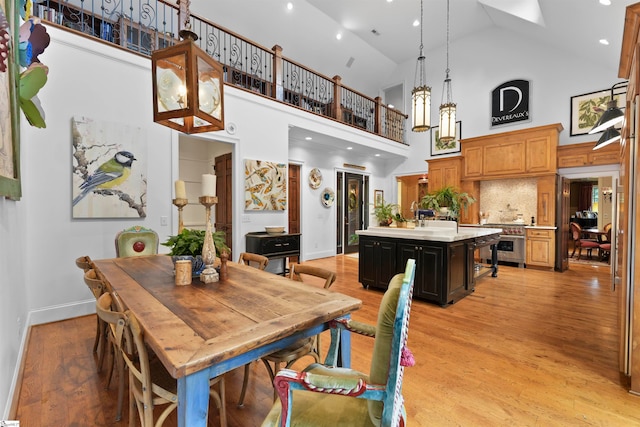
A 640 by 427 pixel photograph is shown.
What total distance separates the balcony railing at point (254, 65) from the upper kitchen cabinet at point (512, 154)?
217 cm

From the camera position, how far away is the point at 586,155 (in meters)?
5.70

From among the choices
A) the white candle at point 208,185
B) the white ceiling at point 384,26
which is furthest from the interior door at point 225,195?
the white candle at point 208,185

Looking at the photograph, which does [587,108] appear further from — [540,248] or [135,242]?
[135,242]

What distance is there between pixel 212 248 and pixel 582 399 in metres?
2.55

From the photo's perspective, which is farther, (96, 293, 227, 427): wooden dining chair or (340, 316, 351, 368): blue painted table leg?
(340, 316, 351, 368): blue painted table leg

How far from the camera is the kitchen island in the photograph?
3.61 m

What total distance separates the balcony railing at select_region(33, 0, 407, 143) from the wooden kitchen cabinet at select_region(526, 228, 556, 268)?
406 centimetres

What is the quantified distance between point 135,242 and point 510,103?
810 cm

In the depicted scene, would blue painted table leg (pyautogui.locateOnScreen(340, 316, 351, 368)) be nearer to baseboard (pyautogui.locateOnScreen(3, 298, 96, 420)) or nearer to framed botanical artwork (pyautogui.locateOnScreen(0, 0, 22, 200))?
framed botanical artwork (pyautogui.locateOnScreen(0, 0, 22, 200))

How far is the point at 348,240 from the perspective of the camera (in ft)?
27.1

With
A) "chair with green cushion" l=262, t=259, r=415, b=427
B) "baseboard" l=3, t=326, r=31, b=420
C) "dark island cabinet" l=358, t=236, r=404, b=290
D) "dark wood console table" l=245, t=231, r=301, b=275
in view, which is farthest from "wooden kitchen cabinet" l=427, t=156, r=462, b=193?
"baseboard" l=3, t=326, r=31, b=420

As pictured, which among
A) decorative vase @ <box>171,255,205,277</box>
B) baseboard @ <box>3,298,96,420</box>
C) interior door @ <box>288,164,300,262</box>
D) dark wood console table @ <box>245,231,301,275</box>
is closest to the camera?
decorative vase @ <box>171,255,205,277</box>

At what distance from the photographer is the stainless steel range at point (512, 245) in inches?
241

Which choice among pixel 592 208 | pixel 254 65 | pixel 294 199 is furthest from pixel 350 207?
pixel 592 208
